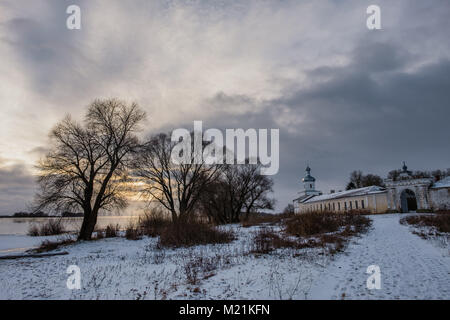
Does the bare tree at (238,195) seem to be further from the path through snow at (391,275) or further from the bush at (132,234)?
the path through snow at (391,275)

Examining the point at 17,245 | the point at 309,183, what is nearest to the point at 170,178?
the point at 17,245

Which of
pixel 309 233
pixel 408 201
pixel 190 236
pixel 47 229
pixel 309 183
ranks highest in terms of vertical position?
pixel 309 183

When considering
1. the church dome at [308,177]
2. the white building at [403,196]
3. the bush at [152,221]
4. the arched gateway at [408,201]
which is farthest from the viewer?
the church dome at [308,177]

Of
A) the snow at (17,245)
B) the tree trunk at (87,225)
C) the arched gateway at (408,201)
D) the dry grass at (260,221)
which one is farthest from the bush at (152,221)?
the arched gateway at (408,201)

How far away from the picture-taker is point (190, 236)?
1628cm

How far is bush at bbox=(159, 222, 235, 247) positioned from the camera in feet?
51.5

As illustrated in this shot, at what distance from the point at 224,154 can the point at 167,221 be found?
17.5 metres

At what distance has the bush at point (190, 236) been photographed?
15.7 metres

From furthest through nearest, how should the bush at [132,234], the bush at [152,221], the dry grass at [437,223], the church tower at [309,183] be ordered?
the church tower at [309,183]
the bush at [152,221]
the bush at [132,234]
the dry grass at [437,223]

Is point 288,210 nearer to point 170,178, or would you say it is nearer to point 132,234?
point 170,178

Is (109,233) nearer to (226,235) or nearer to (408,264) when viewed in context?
(226,235)

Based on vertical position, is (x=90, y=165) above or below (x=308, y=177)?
below

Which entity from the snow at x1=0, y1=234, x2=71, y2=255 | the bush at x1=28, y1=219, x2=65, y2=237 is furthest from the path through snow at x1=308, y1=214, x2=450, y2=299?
the bush at x1=28, y1=219, x2=65, y2=237
